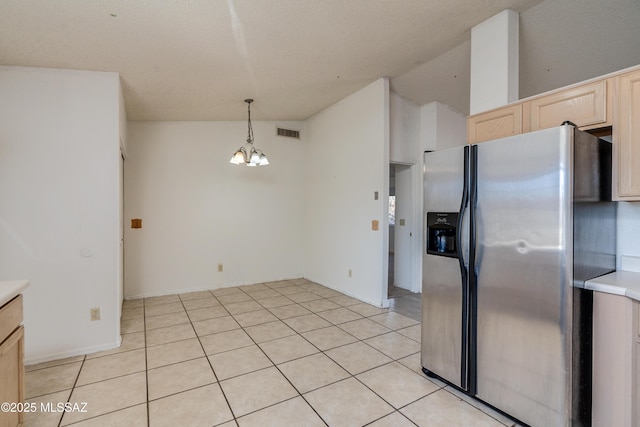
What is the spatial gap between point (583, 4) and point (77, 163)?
448cm

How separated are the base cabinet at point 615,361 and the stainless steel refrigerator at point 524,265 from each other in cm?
6

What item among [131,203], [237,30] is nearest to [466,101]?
[237,30]

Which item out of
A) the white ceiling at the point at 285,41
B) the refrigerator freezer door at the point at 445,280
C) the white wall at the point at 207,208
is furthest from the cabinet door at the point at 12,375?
the white wall at the point at 207,208

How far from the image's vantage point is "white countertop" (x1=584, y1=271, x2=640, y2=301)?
1636mm

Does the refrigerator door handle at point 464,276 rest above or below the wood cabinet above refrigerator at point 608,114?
below

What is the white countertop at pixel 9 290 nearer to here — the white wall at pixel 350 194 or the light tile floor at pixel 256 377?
the light tile floor at pixel 256 377

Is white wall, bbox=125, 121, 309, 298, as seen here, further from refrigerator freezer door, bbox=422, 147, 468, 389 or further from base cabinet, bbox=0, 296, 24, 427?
refrigerator freezer door, bbox=422, 147, 468, 389

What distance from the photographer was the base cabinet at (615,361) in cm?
164

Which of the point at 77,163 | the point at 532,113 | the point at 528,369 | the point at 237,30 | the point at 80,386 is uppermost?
the point at 237,30

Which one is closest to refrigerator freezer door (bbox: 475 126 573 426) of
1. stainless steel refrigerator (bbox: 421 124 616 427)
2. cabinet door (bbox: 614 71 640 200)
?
stainless steel refrigerator (bbox: 421 124 616 427)

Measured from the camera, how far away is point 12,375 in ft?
5.12

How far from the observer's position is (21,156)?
267cm

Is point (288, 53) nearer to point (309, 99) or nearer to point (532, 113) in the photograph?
point (309, 99)

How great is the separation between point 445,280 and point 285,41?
8.01 ft
